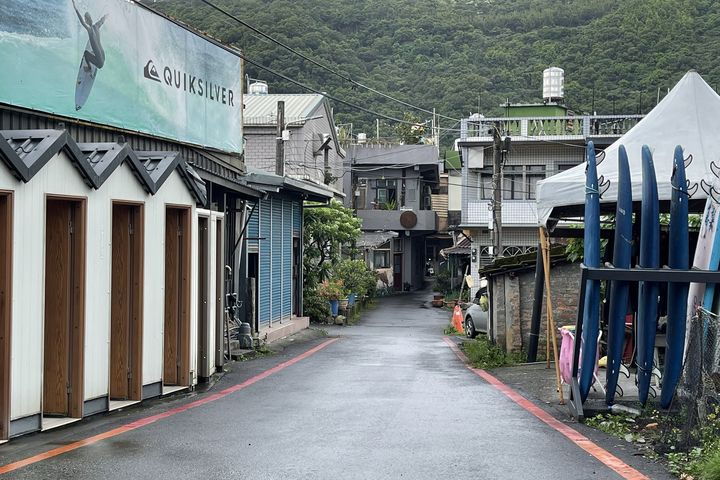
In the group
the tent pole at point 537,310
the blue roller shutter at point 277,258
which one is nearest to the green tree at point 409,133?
the blue roller shutter at point 277,258

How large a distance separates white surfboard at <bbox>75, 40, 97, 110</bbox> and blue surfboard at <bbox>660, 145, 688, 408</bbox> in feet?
23.6

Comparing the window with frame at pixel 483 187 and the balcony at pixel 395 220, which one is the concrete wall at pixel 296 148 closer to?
the balcony at pixel 395 220

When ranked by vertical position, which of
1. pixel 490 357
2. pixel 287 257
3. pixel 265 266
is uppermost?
pixel 287 257

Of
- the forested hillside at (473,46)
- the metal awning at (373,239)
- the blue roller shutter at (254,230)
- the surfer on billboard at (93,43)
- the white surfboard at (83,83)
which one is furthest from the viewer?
the forested hillside at (473,46)

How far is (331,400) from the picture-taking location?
1138cm

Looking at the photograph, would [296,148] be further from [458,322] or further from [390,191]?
[390,191]

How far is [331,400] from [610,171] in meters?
4.30

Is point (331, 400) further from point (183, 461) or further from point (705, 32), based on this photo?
point (705, 32)

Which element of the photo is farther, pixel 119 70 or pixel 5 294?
pixel 119 70

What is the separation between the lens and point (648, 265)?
9758mm

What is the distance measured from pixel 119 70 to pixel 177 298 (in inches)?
131

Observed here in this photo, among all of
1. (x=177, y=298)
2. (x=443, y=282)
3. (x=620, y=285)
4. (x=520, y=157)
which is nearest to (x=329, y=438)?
(x=620, y=285)

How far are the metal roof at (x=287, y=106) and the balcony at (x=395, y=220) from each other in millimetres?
11015

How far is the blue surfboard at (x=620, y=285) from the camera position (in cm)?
982
